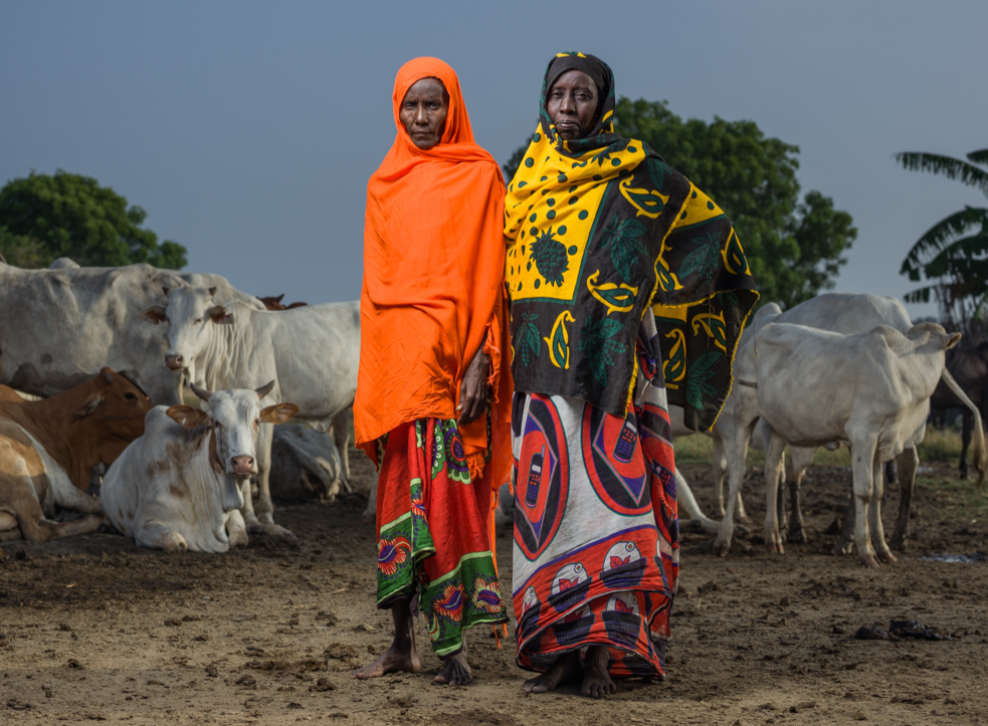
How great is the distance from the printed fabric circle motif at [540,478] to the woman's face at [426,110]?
1.19m

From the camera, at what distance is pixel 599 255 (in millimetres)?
3699

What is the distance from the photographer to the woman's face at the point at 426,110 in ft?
13.3

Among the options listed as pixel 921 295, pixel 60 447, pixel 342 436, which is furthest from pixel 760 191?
pixel 60 447

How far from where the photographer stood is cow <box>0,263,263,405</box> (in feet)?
32.8

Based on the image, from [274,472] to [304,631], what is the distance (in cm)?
546

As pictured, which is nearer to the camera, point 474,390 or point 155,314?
point 474,390

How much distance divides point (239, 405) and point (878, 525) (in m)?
4.70

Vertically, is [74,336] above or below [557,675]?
above

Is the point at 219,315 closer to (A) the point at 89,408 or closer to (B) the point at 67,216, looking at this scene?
(A) the point at 89,408

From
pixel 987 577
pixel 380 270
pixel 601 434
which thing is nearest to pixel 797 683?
pixel 601 434

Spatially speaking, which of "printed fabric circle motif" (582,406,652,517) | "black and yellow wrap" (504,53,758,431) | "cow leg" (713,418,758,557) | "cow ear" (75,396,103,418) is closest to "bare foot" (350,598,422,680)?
"printed fabric circle motif" (582,406,652,517)

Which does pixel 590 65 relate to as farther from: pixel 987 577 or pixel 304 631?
pixel 987 577

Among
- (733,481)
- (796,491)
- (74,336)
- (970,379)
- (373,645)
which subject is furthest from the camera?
(970,379)

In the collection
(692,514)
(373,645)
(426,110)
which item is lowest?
(692,514)
